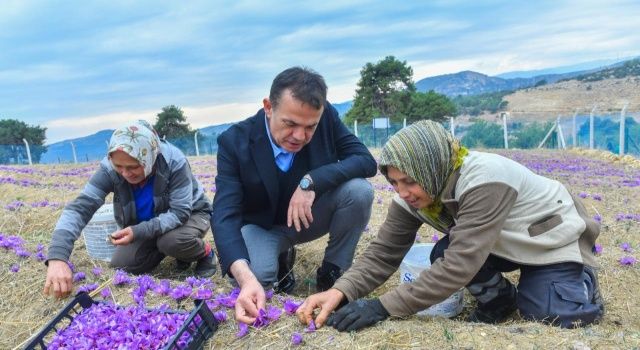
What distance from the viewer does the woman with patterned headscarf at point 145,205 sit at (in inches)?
129

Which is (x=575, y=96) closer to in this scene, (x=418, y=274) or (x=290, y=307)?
(x=418, y=274)

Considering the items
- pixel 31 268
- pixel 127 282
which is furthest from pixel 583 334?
pixel 31 268

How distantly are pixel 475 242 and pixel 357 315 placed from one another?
2.08 feet

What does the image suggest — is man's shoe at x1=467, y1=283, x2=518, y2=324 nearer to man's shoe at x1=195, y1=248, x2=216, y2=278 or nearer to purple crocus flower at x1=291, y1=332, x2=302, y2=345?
purple crocus flower at x1=291, y1=332, x2=302, y2=345

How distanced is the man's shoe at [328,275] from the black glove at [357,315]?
3.56ft

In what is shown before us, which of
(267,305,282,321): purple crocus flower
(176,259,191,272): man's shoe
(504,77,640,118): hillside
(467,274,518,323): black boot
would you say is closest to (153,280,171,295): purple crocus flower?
(267,305,282,321): purple crocus flower

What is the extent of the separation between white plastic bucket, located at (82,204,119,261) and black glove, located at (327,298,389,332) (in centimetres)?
233

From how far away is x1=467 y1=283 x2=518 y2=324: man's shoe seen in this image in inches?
116

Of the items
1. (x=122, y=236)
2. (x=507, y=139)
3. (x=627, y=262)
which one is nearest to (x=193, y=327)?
(x=122, y=236)

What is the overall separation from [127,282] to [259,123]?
127 centimetres

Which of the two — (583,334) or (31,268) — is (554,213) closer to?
(583,334)

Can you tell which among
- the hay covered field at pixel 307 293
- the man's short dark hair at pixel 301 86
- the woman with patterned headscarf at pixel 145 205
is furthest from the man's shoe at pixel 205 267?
the man's short dark hair at pixel 301 86

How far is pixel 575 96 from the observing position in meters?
47.8

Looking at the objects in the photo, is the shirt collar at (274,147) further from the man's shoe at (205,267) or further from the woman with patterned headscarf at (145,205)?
the man's shoe at (205,267)
